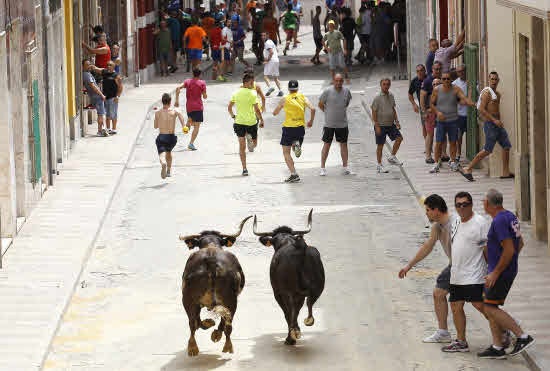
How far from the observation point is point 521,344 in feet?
44.5

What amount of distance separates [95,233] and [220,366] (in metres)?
7.20

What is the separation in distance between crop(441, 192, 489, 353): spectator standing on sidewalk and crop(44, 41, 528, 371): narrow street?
63cm

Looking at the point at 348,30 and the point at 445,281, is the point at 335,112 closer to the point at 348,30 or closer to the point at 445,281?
the point at 445,281

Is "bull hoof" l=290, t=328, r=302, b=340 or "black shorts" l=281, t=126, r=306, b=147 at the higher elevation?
"black shorts" l=281, t=126, r=306, b=147

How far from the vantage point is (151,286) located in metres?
17.3

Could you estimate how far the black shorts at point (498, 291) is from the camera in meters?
13.4

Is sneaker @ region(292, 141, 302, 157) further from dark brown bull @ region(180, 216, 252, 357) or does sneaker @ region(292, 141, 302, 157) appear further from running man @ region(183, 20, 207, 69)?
running man @ region(183, 20, 207, 69)

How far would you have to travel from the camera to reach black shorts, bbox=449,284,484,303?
13.6 metres

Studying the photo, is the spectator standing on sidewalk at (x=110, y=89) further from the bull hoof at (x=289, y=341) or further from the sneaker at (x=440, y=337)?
the sneaker at (x=440, y=337)

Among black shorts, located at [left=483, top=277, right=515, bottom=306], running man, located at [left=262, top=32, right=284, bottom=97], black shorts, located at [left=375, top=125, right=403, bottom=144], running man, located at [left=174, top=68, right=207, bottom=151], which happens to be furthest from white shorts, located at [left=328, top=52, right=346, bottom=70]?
black shorts, located at [left=483, top=277, right=515, bottom=306]

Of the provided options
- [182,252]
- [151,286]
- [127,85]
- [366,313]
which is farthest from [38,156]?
[127,85]

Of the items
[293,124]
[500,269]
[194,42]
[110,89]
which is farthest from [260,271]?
[194,42]

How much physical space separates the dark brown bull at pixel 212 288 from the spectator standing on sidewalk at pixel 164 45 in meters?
28.8

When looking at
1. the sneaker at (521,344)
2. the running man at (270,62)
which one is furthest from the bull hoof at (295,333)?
the running man at (270,62)
